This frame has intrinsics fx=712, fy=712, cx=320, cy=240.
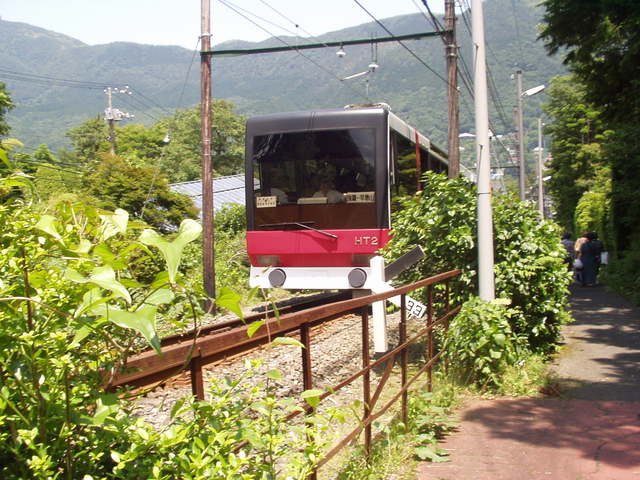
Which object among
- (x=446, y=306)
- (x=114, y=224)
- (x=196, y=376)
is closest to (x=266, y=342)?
(x=196, y=376)

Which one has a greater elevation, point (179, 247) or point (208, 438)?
point (179, 247)

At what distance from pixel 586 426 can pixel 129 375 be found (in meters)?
4.56

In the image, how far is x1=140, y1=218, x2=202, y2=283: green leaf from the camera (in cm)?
178

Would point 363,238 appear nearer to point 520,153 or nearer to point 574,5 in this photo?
point 574,5

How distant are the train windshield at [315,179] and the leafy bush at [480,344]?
5.28m

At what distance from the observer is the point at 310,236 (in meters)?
12.4

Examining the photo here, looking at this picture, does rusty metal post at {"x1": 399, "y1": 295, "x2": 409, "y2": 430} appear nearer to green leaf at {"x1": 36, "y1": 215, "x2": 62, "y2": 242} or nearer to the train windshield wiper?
green leaf at {"x1": 36, "y1": 215, "x2": 62, "y2": 242}

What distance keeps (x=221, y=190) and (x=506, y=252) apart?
33.3 meters

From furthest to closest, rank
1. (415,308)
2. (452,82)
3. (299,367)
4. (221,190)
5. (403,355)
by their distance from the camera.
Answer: (221,190), (452,82), (299,367), (415,308), (403,355)

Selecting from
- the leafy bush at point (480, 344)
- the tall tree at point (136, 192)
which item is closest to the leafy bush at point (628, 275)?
the leafy bush at point (480, 344)

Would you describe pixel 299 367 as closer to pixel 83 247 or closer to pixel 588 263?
pixel 83 247

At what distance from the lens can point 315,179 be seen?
12.4 m

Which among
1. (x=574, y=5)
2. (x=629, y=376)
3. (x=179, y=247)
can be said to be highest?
(x=574, y=5)

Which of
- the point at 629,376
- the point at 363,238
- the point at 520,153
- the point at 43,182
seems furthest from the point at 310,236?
the point at 520,153
